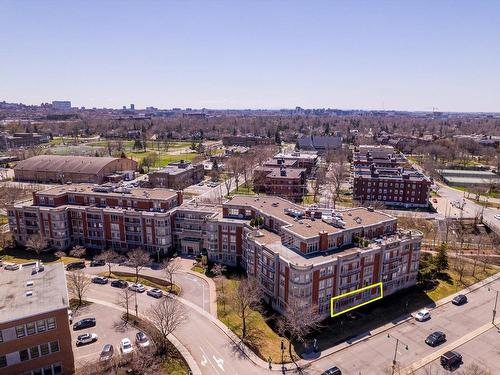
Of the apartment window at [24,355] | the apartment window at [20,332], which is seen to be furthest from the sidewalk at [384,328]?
the apartment window at [20,332]

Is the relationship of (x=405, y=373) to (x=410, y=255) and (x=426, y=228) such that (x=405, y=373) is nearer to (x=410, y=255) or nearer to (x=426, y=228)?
(x=410, y=255)

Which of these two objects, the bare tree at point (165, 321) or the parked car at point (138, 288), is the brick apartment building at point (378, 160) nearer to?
the parked car at point (138, 288)

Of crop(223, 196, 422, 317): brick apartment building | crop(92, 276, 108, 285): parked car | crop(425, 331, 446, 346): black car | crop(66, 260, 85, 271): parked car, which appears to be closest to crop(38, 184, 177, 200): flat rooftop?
crop(66, 260, 85, 271): parked car

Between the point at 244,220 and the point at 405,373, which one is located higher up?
the point at 244,220

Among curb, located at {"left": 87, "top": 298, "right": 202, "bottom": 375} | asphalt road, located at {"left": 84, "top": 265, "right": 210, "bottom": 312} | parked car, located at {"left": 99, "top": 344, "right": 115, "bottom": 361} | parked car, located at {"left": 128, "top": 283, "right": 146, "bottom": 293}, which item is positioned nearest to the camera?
curb, located at {"left": 87, "top": 298, "right": 202, "bottom": 375}

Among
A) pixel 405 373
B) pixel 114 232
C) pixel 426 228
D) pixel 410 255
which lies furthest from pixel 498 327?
pixel 114 232

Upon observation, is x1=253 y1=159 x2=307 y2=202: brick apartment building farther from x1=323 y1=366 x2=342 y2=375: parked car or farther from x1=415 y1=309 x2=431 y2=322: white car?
x1=323 y1=366 x2=342 y2=375: parked car
